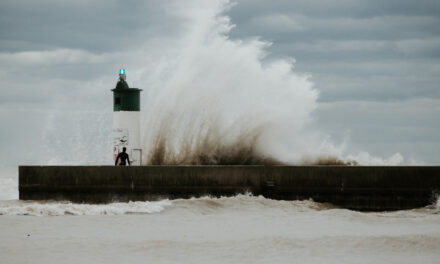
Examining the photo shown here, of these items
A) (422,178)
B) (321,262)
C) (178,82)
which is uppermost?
(178,82)

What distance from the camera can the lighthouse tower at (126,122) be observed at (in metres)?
13.4

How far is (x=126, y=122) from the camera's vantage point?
13.4m

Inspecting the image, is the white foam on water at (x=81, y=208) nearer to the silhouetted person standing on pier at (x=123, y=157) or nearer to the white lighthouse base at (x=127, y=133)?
the silhouetted person standing on pier at (x=123, y=157)

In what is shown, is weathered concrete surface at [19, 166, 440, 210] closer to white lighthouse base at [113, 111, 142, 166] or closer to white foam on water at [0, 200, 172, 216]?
white foam on water at [0, 200, 172, 216]

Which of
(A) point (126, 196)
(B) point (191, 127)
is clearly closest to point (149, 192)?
(A) point (126, 196)

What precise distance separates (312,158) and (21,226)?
8112mm

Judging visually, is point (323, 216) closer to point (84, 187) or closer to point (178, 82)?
point (84, 187)

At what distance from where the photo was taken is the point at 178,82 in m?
16.3

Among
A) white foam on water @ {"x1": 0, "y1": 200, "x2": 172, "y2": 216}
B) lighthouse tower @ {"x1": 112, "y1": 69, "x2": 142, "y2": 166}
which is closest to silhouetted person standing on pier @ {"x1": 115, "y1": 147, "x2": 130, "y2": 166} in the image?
lighthouse tower @ {"x1": 112, "y1": 69, "x2": 142, "y2": 166}

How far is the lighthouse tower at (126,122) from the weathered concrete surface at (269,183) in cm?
155

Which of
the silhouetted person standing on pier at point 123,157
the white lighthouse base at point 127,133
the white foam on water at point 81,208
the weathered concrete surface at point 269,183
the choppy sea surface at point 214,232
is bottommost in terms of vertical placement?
the choppy sea surface at point 214,232

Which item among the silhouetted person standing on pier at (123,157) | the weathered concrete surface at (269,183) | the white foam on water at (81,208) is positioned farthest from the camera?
the silhouetted person standing on pier at (123,157)

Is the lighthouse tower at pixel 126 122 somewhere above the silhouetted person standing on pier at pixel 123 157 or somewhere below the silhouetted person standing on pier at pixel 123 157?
above

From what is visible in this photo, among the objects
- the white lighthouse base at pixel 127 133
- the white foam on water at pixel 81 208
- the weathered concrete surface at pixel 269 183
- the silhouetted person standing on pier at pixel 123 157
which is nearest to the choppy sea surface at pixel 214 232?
the white foam on water at pixel 81 208
